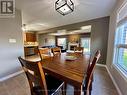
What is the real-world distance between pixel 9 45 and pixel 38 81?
2.28 m

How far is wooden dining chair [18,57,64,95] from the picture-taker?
0.86m

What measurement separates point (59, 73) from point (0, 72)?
226 cm

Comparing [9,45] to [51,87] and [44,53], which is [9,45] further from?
[51,87]

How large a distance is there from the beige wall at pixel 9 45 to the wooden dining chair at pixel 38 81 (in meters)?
1.79

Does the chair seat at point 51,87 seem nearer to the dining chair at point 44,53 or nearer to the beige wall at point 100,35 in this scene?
the dining chair at point 44,53

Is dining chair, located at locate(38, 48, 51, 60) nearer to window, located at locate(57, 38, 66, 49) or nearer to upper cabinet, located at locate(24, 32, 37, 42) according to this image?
upper cabinet, located at locate(24, 32, 37, 42)

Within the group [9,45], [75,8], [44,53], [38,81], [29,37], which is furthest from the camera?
[29,37]

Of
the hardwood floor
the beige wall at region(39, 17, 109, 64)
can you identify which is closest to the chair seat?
the hardwood floor

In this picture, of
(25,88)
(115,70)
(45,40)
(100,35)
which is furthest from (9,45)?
(45,40)

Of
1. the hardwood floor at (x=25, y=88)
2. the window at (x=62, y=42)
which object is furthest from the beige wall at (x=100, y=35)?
the window at (x=62, y=42)

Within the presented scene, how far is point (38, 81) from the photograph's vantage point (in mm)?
959

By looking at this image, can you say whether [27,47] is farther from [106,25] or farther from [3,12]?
[106,25]

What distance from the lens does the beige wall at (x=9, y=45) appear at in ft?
8.18

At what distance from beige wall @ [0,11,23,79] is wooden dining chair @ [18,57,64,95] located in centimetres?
179
